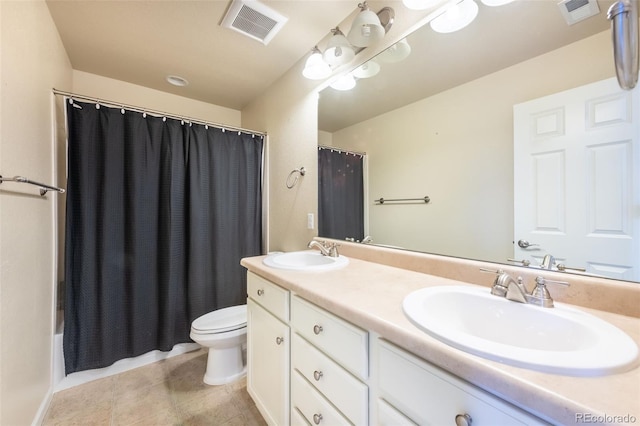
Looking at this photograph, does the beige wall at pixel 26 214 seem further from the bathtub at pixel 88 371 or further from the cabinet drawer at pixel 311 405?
the cabinet drawer at pixel 311 405

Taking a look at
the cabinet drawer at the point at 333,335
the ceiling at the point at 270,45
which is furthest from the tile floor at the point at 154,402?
the ceiling at the point at 270,45

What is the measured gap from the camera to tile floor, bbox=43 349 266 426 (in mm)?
1383

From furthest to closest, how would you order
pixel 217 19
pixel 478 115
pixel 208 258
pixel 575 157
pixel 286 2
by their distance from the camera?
pixel 208 258 → pixel 217 19 → pixel 286 2 → pixel 478 115 → pixel 575 157

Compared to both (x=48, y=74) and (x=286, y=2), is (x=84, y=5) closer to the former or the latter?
(x=48, y=74)

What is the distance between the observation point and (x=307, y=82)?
6.16ft

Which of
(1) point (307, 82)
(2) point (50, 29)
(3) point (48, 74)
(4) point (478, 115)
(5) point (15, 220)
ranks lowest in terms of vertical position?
(5) point (15, 220)

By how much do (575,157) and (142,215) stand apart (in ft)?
8.08

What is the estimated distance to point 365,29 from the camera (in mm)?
1284

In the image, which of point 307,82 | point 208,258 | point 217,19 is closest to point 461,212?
point 307,82

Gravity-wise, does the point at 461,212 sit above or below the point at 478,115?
below

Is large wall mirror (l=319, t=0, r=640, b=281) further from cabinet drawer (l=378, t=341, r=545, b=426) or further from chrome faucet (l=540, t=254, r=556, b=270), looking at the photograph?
cabinet drawer (l=378, t=341, r=545, b=426)

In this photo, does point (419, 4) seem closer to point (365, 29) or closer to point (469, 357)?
point (365, 29)

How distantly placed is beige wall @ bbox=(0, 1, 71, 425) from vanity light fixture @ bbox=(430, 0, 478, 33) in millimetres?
1813

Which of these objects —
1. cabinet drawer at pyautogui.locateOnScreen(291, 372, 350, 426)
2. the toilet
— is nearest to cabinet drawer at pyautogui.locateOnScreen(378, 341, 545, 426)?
cabinet drawer at pyautogui.locateOnScreen(291, 372, 350, 426)
